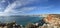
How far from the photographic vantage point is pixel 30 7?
104 inches

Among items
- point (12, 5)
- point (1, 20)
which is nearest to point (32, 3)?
point (12, 5)

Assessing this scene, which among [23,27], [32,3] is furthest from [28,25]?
[32,3]

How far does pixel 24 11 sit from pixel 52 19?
62 centimetres

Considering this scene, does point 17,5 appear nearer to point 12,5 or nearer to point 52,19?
point 12,5

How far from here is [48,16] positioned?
261 centimetres

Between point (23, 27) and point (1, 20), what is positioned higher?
point (1, 20)

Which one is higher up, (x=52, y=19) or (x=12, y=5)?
(x=12, y=5)

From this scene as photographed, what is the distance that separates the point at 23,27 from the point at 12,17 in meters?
0.32

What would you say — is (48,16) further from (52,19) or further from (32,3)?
(32,3)

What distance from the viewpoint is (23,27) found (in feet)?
8.50

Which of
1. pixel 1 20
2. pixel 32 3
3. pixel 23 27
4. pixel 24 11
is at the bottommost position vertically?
pixel 23 27

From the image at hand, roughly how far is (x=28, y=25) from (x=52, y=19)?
0.52m

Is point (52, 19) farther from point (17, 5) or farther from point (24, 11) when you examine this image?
point (17, 5)

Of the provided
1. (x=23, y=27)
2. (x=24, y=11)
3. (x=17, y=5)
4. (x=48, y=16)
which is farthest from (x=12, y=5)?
(x=48, y=16)
